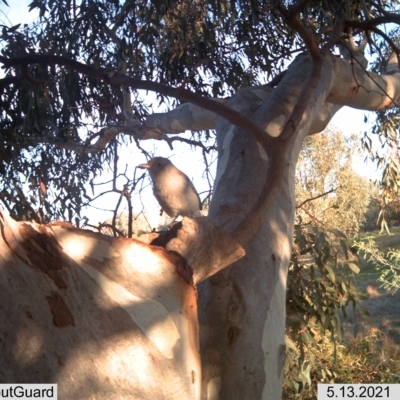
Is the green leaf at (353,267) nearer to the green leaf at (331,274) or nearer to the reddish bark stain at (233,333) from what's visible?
the green leaf at (331,274)

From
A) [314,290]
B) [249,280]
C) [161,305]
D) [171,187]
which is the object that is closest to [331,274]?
[314,290]

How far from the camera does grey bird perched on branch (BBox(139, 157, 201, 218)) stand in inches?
92.2

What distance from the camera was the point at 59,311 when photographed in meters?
1.08

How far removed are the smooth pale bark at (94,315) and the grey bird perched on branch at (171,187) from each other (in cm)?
100

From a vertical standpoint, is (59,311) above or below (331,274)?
below

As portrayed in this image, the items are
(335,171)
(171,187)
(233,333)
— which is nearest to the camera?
(233,333)

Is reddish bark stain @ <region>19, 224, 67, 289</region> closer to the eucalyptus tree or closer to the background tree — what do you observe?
the eucalyptus tree

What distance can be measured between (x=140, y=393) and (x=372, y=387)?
1.23 meters

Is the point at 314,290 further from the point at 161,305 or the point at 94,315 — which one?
the point at 94,315

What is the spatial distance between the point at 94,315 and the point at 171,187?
1.26 meters

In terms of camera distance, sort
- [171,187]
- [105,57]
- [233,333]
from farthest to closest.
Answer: [105,57] < [171,187] < [233,333]

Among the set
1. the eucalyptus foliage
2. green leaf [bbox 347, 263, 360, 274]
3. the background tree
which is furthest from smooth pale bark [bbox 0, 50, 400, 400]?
the background tree

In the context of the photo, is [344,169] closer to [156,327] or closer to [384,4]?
[384,4]

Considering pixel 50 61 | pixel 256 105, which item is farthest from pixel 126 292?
pixel 256 105
